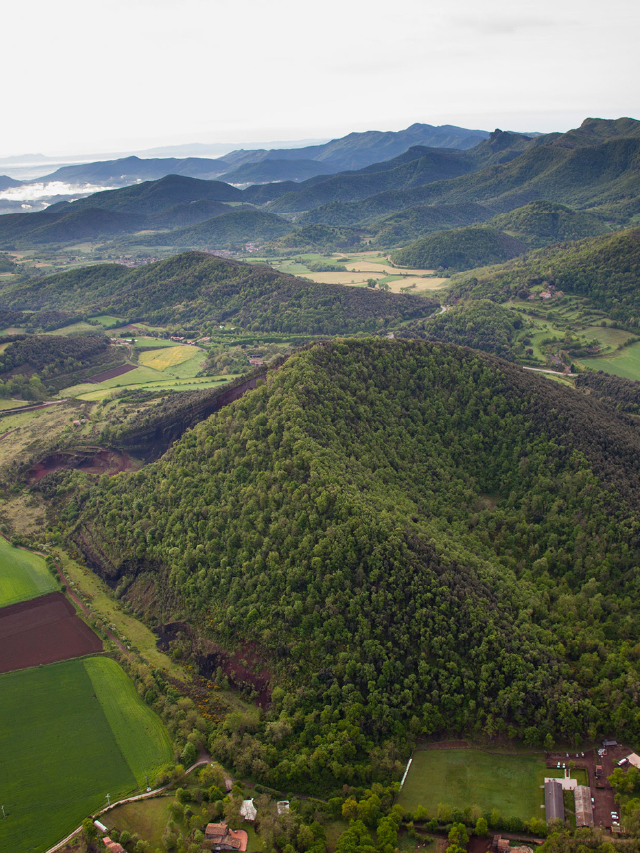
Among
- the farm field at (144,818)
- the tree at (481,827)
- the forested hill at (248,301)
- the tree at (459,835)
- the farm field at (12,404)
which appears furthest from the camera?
the forested hill at (248,301)

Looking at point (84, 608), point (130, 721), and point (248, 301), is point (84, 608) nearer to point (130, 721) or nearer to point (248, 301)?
point (130, 721)

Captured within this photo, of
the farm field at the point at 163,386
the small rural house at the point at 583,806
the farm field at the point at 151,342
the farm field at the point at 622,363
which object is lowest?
the small rural house at the point at 583,806

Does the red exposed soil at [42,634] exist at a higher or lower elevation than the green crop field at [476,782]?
Result: lower

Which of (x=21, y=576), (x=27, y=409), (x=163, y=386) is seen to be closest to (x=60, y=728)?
(x=21, y=576)

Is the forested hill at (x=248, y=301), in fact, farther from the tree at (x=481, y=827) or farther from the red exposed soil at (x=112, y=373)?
the tree at (x=481, y=827)

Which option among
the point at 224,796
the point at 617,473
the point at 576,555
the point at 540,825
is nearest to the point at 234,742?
the point at 224,796

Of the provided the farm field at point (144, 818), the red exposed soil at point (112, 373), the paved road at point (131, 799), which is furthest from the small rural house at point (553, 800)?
the red exposed soil at point (112, 373)
